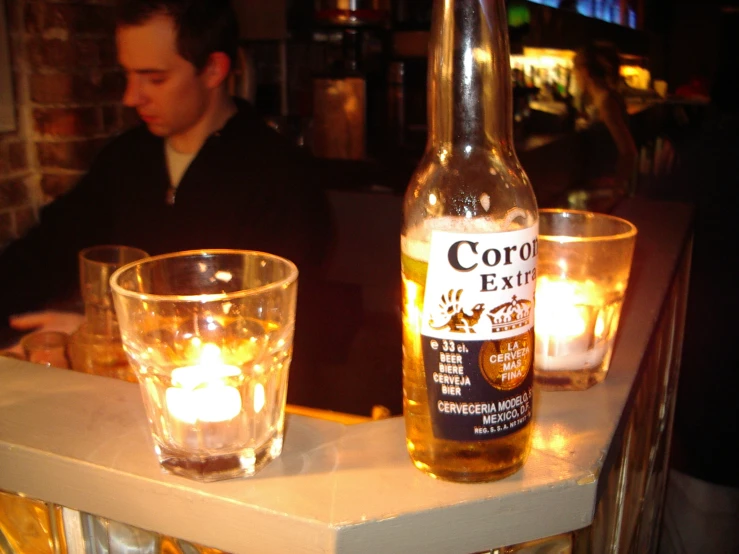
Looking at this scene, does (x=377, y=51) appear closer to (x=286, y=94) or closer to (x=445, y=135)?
(x=286, y=94)

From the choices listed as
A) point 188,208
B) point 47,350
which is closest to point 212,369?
point 47,350

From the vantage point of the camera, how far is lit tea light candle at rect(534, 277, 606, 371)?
517 mm

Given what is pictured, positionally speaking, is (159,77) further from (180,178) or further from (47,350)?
(47,350)

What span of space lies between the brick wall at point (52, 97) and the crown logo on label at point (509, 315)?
1425mm

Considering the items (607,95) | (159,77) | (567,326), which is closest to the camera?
(567,326)

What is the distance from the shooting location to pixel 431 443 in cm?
41

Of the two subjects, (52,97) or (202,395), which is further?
(52,97)

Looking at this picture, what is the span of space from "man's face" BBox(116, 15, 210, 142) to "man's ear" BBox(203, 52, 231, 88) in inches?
0.7

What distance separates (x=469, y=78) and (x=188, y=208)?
122cm

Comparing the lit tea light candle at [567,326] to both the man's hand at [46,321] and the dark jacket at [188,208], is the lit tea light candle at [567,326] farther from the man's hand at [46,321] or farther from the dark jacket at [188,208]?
the dark jacket at [188,208]

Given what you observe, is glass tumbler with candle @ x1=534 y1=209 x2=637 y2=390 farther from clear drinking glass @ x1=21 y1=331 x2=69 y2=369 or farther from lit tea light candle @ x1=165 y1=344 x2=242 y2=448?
clear drinking glass @ x1=21 y1=331 x2=69 y2=369

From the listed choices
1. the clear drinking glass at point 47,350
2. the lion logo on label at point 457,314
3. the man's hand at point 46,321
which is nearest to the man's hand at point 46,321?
the man's hand at point 46,321

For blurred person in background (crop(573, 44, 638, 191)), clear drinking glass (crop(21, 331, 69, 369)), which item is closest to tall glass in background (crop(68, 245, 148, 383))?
clear drinking glass (crop(21, 331, 69, 369))

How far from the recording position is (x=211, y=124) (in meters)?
1.65
